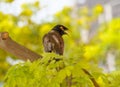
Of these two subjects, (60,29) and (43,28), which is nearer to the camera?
(60,29)

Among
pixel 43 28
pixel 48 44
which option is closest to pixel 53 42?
pixel 48 44

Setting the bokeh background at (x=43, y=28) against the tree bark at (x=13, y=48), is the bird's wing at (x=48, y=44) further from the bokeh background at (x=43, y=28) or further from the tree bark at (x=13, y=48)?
the bokeh background at (x=43, y=28)

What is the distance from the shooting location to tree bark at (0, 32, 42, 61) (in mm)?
376

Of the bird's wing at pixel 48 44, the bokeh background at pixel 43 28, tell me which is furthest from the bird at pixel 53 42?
the bokeh background at pixel 43 28

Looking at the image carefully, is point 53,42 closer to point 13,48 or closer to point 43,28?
point 13,48

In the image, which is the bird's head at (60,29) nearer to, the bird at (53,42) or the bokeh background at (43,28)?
the bird at (53,42)

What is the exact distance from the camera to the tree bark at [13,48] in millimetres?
376

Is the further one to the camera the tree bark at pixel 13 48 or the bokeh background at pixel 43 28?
the bokeh background at pixel 43 28

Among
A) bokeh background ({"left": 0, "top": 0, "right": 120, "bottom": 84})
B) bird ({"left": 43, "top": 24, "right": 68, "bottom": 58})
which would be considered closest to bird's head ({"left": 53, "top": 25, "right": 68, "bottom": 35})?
bird ({"left": 43, "top": 24, "right": 68, "bottom": 58})

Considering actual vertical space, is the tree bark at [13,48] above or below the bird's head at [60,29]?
below

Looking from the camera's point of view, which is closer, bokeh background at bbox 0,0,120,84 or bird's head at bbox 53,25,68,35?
bird's head at bbox 53,25,68,35

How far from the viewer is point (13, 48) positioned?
1.24 feet

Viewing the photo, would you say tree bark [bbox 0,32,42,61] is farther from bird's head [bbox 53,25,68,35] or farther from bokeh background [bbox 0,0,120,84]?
bokeh background [bbox 0,0,120,84]

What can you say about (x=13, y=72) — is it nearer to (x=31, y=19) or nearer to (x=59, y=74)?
(x=59, y=74)
